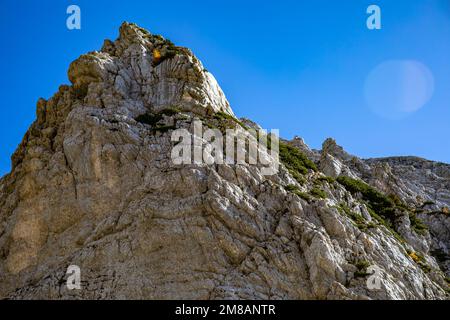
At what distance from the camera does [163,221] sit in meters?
29.5

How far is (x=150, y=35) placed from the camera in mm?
52094

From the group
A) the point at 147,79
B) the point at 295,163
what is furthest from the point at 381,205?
the point at 147,79

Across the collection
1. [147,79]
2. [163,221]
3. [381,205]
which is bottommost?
[163,221]

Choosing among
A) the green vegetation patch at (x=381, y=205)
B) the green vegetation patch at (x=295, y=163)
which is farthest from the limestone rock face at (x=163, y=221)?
the green vegetation patch at (x=381, y=205)

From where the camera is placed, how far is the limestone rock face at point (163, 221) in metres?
27.8

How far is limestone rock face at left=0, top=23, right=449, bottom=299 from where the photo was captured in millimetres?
27781

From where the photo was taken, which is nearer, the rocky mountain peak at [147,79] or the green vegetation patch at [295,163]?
the green vegetation patch at [295,163]

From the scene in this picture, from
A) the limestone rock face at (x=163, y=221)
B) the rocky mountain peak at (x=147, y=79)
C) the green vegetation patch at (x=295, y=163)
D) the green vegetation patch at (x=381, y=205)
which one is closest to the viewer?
the limestone rock face at (x=163, y=221)

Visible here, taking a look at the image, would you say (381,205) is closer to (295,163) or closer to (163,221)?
(295,163)

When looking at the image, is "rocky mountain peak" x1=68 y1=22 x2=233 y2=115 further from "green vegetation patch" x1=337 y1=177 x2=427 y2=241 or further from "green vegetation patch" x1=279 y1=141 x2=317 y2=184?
"green vegetation patch" x1=337 y1=177 x2=427 y2=241

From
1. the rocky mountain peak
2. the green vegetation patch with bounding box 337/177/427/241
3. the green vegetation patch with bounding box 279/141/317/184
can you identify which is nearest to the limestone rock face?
the rocky mountain peak

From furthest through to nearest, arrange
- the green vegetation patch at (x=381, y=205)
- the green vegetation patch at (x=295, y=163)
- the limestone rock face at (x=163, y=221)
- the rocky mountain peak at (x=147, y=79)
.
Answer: the green vegetation patch at (x=381, y=205) → the rocky mountain peak at (x=147, y=79) → the green vegetation patch at (x=295, y=163) → the limestone rock face at (x=163, y=221)

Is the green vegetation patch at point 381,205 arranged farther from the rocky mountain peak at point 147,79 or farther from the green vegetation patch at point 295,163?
the rocky mountain peak at point 147,79
